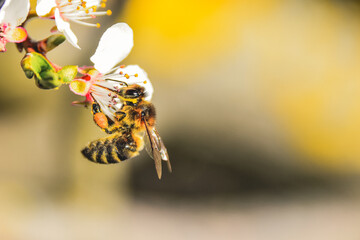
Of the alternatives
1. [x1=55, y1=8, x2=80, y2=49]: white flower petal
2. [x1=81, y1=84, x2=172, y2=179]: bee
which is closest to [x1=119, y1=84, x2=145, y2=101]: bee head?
[x1=81, y1=84, x2=172, y2=179]: bee

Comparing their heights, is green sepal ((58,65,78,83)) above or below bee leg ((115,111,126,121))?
above

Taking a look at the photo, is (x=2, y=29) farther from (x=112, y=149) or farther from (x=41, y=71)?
(x=112, y=149)

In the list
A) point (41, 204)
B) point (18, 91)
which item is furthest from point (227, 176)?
point (18, 91)

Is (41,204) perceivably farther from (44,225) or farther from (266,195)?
(266,195)

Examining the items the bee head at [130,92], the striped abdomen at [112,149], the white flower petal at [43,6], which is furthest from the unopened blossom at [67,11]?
the striped abdomen at [112,149]

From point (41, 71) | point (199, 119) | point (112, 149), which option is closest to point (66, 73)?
point (41, 71)

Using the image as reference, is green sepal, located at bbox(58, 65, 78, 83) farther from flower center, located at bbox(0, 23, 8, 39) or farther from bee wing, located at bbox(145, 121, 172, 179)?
bee wing, located at bbox(145, 121, 172, 179)
